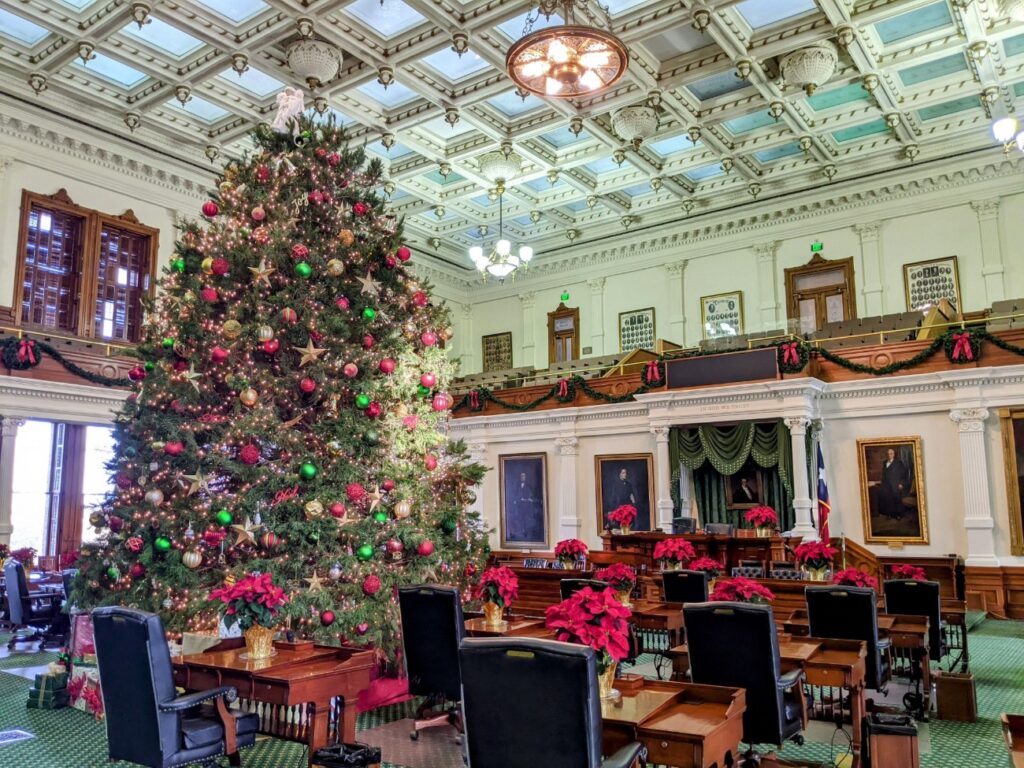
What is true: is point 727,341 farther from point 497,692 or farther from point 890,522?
point 497,692

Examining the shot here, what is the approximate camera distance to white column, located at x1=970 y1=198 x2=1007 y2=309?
14750 millimetres

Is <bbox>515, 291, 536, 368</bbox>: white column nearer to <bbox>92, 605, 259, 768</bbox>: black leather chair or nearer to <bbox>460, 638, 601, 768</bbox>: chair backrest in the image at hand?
<bbox>92, 605, 259, 768</bbox>: black leather chair

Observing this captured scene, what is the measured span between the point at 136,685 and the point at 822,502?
10907 millimetres

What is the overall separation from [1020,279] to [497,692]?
50.4 feet

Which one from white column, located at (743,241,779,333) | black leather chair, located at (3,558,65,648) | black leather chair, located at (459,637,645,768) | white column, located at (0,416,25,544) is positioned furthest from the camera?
white column, located at (743,241,779,333)

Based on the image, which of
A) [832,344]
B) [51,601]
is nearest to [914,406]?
[832,344]

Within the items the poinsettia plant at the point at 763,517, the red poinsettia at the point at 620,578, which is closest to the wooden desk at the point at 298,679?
the red poinsettia at the point at 620,578

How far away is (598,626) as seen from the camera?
127 inches

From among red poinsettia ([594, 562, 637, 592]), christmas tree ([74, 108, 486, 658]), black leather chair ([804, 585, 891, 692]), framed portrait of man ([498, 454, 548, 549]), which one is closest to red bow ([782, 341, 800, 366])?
framed portrait of man ([498, 454, 548, 549])

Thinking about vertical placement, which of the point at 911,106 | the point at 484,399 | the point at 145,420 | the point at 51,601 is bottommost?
the point at 51,601

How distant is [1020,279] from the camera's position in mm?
14641

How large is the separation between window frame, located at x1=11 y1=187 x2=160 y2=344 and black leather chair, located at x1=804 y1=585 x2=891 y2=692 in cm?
1138

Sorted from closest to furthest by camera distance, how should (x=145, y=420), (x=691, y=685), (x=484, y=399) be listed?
(x=691, y=685) < (x=145, y=420) < (x=484, y=399)

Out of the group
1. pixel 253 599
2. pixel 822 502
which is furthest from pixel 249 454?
pixel 822 502
